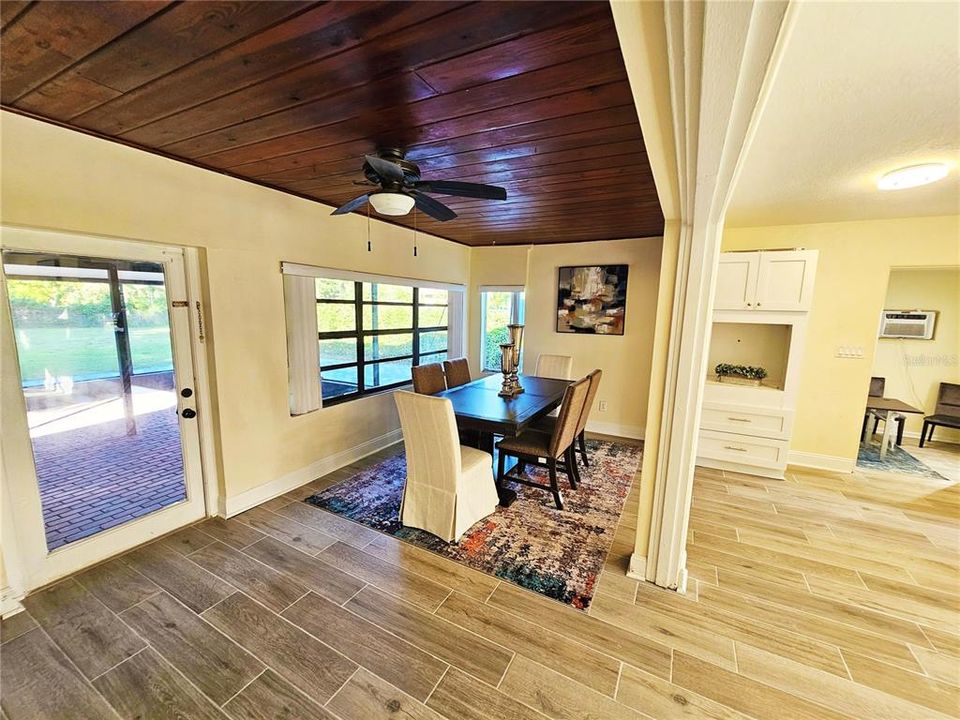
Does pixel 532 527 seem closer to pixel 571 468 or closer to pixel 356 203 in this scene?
pixel 571 468

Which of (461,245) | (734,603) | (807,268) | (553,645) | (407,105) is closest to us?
(407,105)

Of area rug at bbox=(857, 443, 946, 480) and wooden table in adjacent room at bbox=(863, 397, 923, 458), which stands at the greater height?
wooden table in adjacent room at bbox=(863, 397, 923, 458)

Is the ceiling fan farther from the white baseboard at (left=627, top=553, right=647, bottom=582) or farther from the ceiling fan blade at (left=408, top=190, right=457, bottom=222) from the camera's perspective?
the white baseboard at (left=627, top=553, right=647, bottom=582)

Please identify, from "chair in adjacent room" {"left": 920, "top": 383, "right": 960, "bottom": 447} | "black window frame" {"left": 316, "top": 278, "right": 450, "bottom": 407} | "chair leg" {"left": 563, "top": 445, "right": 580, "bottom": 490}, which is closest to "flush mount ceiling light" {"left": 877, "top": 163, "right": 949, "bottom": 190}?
"chair leg" {"left": 563, "top": 445, "right": 580, "bottom": 490}

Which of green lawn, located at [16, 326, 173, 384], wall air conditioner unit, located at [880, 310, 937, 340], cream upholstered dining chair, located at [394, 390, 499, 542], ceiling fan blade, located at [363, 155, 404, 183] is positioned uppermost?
ceiling fan blade, located at [363, 155, 404, 183]

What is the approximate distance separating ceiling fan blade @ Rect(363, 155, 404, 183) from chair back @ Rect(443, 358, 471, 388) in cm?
230

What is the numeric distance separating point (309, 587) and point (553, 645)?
4.34 feet

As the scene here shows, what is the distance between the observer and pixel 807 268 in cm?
323

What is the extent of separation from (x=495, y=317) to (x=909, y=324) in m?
5.05

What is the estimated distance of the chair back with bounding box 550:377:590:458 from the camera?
264cm

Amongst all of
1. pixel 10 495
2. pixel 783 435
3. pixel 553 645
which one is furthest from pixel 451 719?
pixel 783 435

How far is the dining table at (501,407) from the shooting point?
2.59m

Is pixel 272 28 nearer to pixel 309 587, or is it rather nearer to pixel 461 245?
pixel 309 587

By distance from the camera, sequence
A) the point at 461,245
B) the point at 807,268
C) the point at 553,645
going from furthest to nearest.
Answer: the point at 461,245 < the point at 807,268 < the point at 553,645
